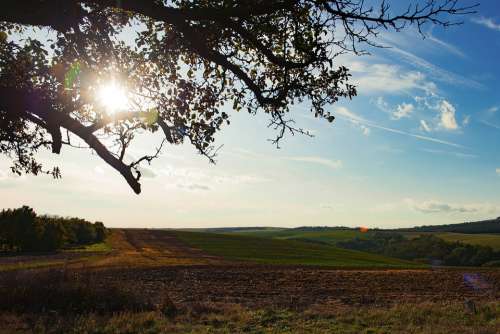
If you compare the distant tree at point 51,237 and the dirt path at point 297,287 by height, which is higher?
the distant tree at point 51,237

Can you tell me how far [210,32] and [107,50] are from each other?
9.37 ft

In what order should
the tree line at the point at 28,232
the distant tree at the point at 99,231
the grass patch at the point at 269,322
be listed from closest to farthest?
1. the grass patch at the point at 269,322
2. the tree line at the point at 28,232
3. the distant tree at the point at 99,231

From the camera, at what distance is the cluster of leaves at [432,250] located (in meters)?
83.9

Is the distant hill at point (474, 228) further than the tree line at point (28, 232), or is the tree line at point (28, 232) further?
the distant hill at point (474, 228)

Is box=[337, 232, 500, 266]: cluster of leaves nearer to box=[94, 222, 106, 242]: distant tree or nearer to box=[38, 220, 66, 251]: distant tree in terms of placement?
box=[94, 222, 106, 242]: distant tree

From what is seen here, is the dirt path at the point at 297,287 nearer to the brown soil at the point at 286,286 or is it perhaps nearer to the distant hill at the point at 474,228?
the brown soil at the point at 286,286

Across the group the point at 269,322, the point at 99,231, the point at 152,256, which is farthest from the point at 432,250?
the point at 269,322

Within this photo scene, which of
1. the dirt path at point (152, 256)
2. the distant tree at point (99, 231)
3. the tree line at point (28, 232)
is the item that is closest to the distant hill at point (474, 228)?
the dirt path at point (152, 256)

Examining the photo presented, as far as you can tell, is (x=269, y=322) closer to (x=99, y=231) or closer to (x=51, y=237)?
(x=51, y=237)

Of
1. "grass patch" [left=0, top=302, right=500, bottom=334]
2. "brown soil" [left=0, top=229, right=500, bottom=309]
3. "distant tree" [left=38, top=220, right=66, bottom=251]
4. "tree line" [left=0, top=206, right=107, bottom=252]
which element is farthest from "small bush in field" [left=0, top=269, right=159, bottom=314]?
"distant tree" [left=38, top=220, right=66, bottom=251]

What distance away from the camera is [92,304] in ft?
50.6

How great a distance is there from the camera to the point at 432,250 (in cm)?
9256

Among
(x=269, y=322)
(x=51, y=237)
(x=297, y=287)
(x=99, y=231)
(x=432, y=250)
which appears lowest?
(x=432, y=250)

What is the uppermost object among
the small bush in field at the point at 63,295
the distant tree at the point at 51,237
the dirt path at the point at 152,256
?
the distant tree at the point at 51,237
